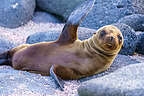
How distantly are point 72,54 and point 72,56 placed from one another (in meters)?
0.04

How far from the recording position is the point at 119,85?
2771 millimetres

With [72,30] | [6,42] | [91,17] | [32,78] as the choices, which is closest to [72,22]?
[72,30]

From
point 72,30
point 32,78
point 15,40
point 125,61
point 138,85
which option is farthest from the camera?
point 15,40

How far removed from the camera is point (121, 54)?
218 inches

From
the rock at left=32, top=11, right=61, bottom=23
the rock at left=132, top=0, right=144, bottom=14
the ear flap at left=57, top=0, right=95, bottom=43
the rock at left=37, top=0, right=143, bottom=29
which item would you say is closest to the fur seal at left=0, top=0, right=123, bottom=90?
the ear flap at left=57, top=0, right=95, bottom=43

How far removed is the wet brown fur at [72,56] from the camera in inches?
155

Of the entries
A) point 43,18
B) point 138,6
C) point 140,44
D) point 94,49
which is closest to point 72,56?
point 94,49

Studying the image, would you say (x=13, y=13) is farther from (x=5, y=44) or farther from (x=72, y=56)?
(x=72, y=56)

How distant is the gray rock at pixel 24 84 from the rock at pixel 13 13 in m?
3.87

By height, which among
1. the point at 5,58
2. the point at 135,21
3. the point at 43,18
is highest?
the point at 135,21

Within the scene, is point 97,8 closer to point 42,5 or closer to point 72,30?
point 42,5

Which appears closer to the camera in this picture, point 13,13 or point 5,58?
point 5,58

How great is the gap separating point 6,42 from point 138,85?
3.69m

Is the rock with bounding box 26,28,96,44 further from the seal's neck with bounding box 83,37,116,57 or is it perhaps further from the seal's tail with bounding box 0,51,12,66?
the seal's neck with bounding box 83,37,116,57
